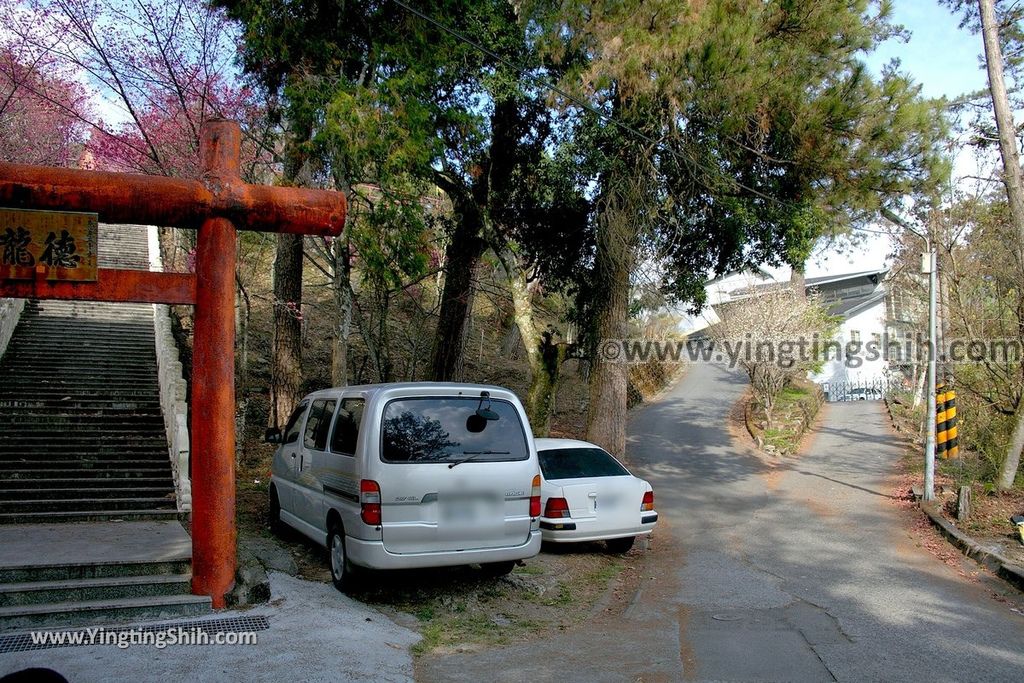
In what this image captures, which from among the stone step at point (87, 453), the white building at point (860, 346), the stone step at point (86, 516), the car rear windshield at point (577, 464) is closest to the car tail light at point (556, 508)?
the car rear windshield at point (577, 464)

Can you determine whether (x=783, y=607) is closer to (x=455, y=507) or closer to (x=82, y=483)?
(x=455, y=507)

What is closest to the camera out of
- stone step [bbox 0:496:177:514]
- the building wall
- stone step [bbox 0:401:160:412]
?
stone step [bbox 0:496:177:514]

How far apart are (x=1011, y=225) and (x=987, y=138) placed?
→ 1.66 m

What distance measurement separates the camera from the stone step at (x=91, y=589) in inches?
248

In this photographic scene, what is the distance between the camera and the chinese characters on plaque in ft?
21.1

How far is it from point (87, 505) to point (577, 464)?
19.7 ft

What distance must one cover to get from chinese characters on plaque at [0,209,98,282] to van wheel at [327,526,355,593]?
315cm

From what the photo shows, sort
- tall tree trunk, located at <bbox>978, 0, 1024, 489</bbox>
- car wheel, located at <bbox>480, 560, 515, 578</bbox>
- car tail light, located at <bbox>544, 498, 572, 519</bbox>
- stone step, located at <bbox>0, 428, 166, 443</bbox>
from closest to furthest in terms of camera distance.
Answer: car wheel, located at <bbox>480, 560, 515, 578</bbox>
car tail light, located at <bbox>544, 498, 572, 519</bbox>
stone step, located at <bbox>0, 428, 166, 443</bbox>
tall tree trunk, located at <bbox>978, 0, 1024, 489</bbox>

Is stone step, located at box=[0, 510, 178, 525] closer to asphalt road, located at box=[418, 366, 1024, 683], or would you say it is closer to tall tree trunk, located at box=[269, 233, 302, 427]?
asphalt road, located at box=[418, 366, 1024, 683]

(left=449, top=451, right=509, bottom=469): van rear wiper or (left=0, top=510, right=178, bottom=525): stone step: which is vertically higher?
(left=449, top=451, right=509, bottom=469): van rear wiper

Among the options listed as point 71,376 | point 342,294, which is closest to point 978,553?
point 342,294

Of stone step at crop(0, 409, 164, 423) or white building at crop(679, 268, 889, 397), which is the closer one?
stone step at crop(0, 409, 164, 423)

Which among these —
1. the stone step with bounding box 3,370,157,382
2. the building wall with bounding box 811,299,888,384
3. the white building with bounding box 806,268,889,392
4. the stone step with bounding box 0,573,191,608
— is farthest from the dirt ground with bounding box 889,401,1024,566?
the building wall with bounding box 811,299,888,384

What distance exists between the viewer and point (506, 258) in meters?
16.3
